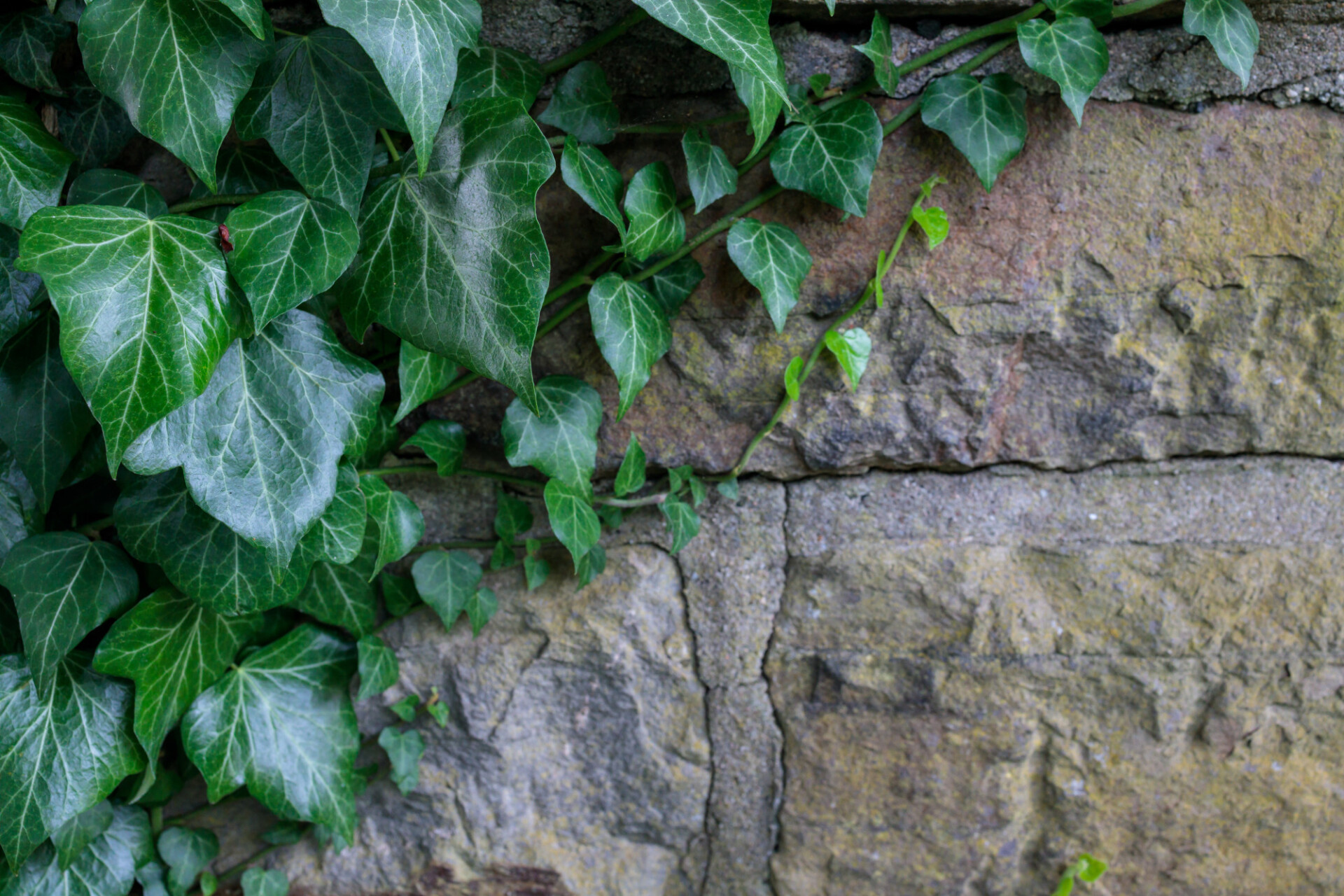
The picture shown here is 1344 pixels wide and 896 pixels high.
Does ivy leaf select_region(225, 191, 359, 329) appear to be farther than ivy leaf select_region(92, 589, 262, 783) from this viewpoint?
No

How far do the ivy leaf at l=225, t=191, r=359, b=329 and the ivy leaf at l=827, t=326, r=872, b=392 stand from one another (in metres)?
0.43

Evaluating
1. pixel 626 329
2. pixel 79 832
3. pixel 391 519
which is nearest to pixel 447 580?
pixel 391 519

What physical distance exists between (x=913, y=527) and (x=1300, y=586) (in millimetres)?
386

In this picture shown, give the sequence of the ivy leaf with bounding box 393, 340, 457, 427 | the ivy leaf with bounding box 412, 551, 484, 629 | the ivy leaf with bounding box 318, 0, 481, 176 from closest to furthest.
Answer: the ivy leaf with bounding box 318, 0, 481, 176 < the ivy leaf with bounding box 393, 340, 457, 427 < the ivy leaf with bounding box 412, 551, 484, 629

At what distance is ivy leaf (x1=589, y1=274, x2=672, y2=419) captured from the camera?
76 cm

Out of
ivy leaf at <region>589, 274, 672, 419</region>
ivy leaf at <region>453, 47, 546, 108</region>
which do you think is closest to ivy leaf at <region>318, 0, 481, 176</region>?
ivy leaf at <region>453, 47, 546, 108</region>

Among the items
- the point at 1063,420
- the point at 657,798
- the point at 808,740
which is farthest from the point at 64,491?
the point at 1063,420

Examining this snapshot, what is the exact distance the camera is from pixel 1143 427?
854 millimetres

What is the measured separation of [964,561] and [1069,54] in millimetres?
474

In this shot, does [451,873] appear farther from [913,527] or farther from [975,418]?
[975,418]

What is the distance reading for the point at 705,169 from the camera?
0.76 meters

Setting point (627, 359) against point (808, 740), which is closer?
point (627, 359)

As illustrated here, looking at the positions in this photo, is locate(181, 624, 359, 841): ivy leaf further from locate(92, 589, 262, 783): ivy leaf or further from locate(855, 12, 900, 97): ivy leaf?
locate(855, 12, 900, 97): ivy leaf

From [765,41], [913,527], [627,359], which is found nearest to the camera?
[765,41]
